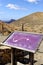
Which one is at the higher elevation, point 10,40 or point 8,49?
point 10,40

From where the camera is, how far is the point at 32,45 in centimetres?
555

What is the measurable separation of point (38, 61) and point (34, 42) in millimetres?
4681

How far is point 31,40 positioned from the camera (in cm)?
574

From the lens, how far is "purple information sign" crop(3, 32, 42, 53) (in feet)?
18.2

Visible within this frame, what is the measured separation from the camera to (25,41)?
19.3 feet

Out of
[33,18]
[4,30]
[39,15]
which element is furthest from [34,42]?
[39,15]

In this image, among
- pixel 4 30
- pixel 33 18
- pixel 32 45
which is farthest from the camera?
pixel 33 18

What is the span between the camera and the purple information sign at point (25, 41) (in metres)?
5.54

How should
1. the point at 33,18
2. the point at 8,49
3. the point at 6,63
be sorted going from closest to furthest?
the point at 6,63, the point at 8,49, the point at 33,18

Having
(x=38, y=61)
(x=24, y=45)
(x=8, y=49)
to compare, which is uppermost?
(x=24, y=45)

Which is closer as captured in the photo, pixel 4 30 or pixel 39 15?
pixel 4 30

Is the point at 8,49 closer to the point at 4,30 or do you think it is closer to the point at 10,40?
the point at 10,40

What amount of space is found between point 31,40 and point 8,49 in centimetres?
465

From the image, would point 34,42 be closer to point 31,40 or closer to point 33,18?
point 31,40
